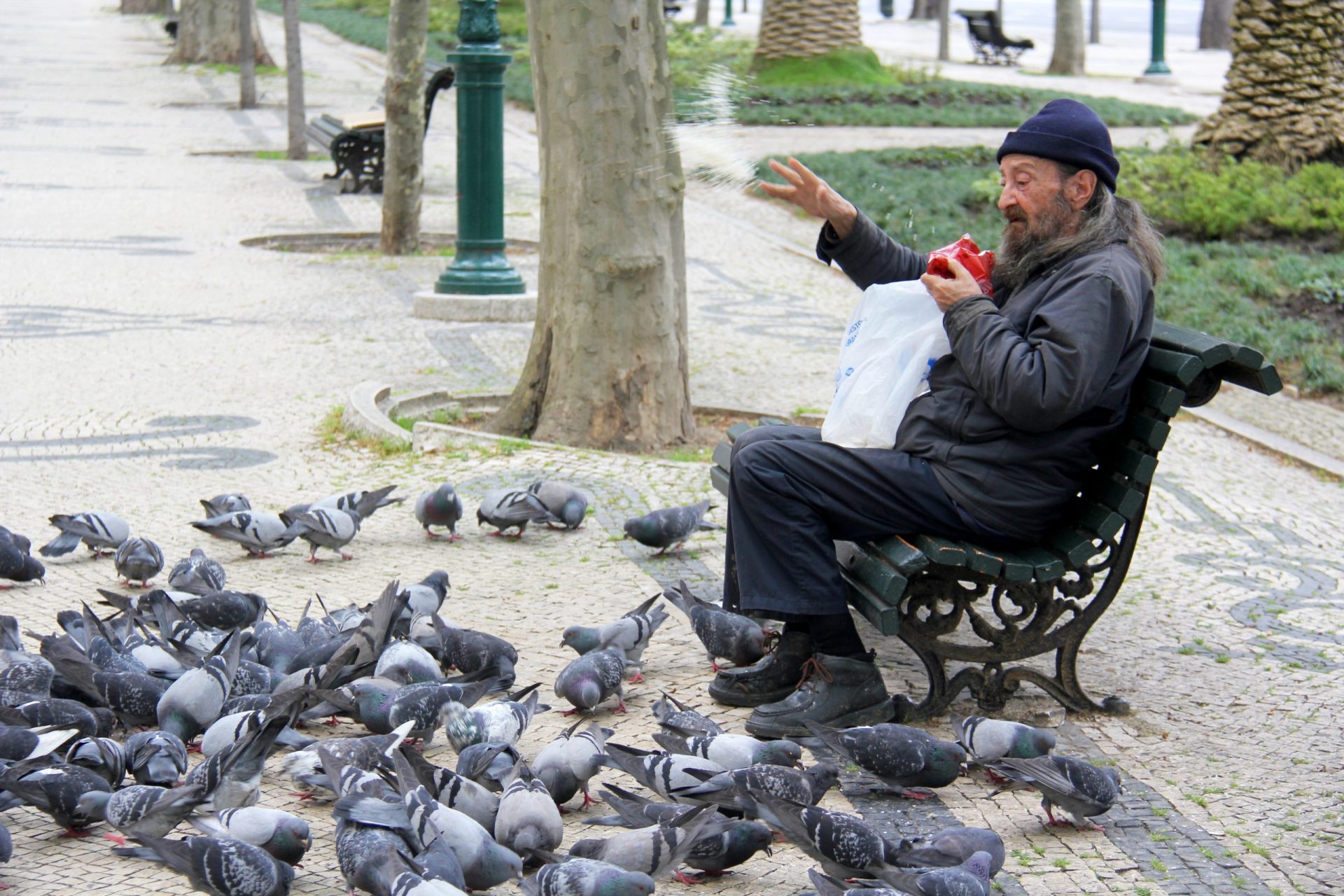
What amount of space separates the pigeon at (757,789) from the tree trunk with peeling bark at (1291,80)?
1225 centimetres

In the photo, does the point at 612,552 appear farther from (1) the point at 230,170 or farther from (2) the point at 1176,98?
(2) the point at 1176,98

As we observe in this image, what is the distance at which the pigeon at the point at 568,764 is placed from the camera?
351cm

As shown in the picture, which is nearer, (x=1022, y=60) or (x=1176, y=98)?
(x=1176, y=98)

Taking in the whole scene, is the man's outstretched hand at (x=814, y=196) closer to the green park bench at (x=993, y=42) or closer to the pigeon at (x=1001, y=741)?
the pigeon at (x=1001, y=741)

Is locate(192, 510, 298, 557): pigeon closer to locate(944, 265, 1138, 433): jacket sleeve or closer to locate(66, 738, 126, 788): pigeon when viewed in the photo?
locate(66, 738, 126, 788): pigeon

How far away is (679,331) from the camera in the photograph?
24.0ft

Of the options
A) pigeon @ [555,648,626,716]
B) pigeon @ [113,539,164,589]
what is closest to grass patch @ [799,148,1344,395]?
pigeon @ [555,648,626,716]

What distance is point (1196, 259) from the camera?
453 inches

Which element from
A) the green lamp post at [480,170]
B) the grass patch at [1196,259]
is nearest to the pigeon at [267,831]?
the grass patch at [1196,259]

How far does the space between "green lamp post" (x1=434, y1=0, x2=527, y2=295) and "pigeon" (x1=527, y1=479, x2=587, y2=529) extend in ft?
15.8

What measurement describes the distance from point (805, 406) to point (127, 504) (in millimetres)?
3642

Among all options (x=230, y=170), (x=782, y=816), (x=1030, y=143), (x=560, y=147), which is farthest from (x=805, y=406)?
(x=230, y=170)

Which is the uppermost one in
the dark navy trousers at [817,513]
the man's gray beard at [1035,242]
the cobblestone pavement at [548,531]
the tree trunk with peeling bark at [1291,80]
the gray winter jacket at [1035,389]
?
the tree trunk with peeling bark at [1291,80]

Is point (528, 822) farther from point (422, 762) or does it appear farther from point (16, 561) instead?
point (16, 561)
